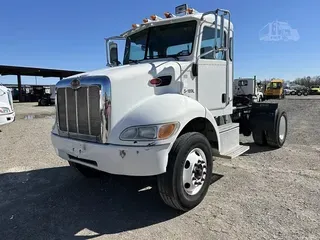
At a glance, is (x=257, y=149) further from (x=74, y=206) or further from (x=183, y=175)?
(x=74, y=206)

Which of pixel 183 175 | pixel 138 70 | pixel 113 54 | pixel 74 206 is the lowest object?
pixel 74 206

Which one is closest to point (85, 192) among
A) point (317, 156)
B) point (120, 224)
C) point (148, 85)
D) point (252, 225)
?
point (120, 224)

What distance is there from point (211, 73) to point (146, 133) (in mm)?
1987

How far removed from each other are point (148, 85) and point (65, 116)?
123 centimetres

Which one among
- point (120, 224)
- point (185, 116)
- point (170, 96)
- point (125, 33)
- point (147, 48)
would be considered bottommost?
point (120, 224)

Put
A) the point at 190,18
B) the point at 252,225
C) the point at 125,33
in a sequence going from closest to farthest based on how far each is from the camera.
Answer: the point at 252,225
the point at 190,18
the point at 125,33

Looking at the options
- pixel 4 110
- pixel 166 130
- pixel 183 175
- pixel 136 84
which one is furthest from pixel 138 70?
pixel 4 110

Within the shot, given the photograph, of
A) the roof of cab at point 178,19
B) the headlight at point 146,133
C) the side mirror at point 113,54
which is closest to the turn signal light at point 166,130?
the headlight at point 146,133

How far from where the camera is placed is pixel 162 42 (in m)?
4.57

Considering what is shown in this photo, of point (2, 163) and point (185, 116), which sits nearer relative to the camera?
point (185, 116)

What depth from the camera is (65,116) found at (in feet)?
12.4

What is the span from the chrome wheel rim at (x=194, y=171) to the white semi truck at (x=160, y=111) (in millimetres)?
13

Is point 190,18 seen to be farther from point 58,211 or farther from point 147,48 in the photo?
point 58,211

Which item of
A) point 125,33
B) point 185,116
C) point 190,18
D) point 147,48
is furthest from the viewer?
point 125,33
